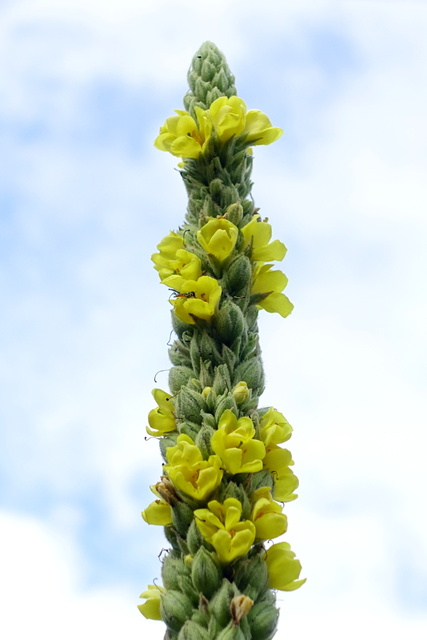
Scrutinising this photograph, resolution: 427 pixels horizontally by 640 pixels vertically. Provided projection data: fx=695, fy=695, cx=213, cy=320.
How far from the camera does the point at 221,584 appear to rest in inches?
118

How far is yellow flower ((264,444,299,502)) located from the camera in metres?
3.52

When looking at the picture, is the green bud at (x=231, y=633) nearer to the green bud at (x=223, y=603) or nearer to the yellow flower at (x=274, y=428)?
the green bud at (x=223, y=603)

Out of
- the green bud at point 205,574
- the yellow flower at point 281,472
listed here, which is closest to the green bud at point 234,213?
the yellow flower at point 281,472

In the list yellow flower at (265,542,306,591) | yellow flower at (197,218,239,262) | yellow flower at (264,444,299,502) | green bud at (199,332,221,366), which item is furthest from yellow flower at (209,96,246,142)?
yellow flower at (265,542,306,591)

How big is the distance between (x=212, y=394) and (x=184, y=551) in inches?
29.5

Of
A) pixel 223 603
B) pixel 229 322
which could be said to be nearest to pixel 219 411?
pixel 229 322

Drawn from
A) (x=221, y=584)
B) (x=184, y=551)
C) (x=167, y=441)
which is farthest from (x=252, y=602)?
(x=167, y=441)

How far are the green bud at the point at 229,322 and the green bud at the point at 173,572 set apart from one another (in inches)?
44.3

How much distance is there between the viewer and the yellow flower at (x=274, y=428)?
11.3 ft

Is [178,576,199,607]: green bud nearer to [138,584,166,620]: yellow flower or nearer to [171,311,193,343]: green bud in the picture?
[138,584,166,620]: yellow flower

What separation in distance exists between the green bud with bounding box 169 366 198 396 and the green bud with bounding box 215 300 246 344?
245 mm

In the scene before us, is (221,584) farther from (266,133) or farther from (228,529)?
A: (266,133)

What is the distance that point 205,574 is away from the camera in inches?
117

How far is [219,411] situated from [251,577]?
0.77 metres
